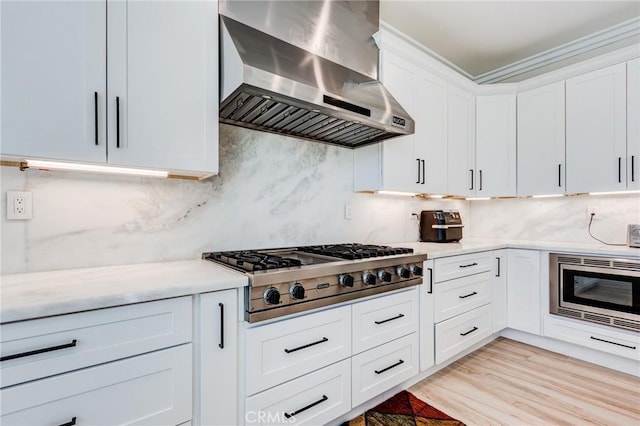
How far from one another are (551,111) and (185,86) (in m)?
3.18

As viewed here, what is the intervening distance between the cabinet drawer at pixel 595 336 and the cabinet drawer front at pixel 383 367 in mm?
1491

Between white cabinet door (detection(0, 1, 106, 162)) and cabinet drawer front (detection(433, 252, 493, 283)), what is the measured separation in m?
2.11

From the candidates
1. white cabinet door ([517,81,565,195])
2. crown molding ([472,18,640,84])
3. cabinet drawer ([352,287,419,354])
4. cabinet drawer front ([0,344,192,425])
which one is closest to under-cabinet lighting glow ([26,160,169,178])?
cabinet drawer front ([0,344,192,425])

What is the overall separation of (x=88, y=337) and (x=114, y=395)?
224mm

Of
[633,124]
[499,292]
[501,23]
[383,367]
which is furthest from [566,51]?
[383,367]

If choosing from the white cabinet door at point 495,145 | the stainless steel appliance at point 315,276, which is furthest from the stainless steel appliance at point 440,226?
the stainless steel appliance at point 315,276

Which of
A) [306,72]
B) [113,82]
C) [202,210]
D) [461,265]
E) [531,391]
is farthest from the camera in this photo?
[461,265]

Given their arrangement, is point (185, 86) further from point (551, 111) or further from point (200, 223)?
point (551, 111)

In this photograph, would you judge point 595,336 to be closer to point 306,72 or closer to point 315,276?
point 315,276

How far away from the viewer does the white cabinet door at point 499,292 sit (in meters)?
2.91

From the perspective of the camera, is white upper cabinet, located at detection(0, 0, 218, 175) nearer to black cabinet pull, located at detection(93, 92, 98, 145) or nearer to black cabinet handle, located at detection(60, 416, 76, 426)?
black cabinet pull, located at detection(93, 92, 98, 145)

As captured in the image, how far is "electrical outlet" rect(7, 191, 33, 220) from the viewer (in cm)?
138

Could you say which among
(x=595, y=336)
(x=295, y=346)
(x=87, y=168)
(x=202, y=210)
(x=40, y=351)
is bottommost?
(x=595, y=336)

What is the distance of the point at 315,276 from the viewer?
1.50 metres
